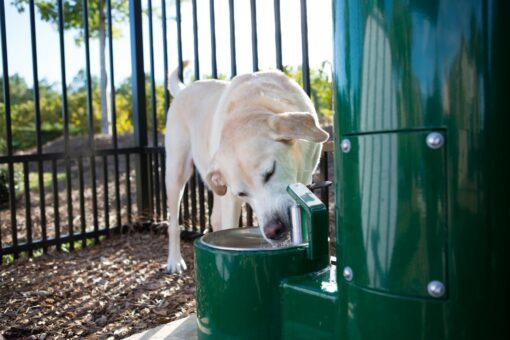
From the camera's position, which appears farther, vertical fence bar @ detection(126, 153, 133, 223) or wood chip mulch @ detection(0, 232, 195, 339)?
vertical fence bar @ detection(126, 153, 133, 223)

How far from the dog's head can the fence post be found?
2881mm

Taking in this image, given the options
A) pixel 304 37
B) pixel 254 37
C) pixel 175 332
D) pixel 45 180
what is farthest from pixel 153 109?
pixel 45 180

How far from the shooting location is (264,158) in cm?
228

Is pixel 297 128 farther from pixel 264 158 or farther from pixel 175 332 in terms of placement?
pixel 175 332

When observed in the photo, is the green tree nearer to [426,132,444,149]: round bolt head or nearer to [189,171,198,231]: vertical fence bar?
[189,171,198,231]: vertical fence bar

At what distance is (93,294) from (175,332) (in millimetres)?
1777

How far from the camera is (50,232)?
5.96 metres

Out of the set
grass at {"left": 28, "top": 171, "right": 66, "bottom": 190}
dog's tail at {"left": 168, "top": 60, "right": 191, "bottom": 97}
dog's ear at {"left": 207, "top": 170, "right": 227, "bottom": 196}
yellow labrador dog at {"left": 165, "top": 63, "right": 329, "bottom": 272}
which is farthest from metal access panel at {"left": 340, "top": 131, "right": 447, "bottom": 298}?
grass at {"left": 28, "top": 171, "right": 66, "bottom": 190}

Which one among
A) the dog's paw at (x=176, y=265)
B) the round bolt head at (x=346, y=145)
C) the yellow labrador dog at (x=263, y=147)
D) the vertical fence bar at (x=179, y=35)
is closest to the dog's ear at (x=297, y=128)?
the yellow labrador dog at (x=263, y=147)

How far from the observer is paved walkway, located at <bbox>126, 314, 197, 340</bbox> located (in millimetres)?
1615

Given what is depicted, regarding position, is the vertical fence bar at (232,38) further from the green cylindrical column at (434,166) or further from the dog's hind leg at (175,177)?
the green cylindrical column at (434,166)

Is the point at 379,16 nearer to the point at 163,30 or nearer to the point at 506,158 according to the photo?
the point at 506,158

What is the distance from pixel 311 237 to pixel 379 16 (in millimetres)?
529

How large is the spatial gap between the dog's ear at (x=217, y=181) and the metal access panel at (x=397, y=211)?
1.58m
